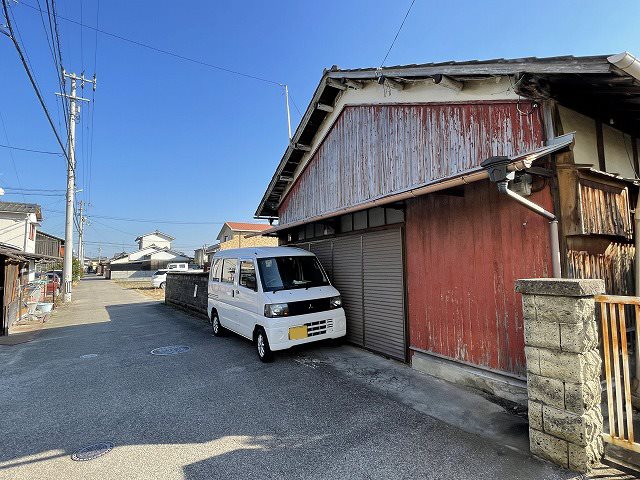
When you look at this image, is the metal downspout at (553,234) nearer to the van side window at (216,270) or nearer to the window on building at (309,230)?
the window on building at (309,230)

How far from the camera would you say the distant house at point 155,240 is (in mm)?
69975

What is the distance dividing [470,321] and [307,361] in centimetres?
298

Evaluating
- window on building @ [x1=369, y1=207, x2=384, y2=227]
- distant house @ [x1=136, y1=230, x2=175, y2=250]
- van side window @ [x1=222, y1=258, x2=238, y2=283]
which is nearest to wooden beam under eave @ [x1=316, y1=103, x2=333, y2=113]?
window on building @ [x1=369, y1=207, x2=384, y2=227]

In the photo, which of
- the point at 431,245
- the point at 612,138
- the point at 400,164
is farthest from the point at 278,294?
the point at 612,138

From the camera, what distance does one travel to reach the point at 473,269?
4562 millimetres

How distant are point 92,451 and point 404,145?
5.82 meters

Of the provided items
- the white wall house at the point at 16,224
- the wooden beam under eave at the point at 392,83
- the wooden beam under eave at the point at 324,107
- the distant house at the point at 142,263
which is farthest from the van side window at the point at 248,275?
the distant house at the point at 142,263

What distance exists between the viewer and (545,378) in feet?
9.66

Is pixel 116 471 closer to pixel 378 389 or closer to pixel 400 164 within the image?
pixel 378 389

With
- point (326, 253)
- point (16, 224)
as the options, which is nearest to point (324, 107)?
point (326, 253)

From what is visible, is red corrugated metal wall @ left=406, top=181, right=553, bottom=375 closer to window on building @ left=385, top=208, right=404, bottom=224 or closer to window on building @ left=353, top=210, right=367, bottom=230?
window on building @ left=385, top=208, right=404, bottom=224

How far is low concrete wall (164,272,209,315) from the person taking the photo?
12195mm

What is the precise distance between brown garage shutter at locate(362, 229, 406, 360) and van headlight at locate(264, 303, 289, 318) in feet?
5.54

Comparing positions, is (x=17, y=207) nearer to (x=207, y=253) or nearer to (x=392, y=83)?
(x=207, y=253)
